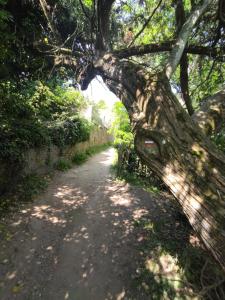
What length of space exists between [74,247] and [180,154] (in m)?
3.03

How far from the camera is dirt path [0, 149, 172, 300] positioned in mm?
3442

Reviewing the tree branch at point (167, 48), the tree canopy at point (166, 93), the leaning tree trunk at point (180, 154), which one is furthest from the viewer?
the tree branch at point (167, 48)

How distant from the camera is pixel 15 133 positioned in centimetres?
629

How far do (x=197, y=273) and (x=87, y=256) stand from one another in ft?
6.37

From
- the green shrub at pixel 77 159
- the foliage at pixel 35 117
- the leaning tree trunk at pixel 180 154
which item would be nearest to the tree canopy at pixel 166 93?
the leaning tree trunk at pixel 180 154

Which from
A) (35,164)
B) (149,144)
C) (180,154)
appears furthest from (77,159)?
(180,154)

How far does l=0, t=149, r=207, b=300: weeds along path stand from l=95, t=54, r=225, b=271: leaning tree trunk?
6.61 feet

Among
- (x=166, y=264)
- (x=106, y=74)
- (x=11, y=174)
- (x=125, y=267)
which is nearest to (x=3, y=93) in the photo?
(x=11, y=174)

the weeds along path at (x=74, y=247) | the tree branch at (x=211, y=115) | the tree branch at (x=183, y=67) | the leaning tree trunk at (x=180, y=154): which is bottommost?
the weeds along path at (x=74, y=247)

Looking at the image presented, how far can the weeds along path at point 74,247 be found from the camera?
3.44 meters

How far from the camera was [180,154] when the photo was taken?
260cm

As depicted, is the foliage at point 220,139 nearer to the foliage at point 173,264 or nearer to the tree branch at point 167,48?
the tree branch at point 167,48

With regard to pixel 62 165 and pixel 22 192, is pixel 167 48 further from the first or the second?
pixel 62 165

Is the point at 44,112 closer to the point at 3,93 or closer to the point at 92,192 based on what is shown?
the point at 3,93
